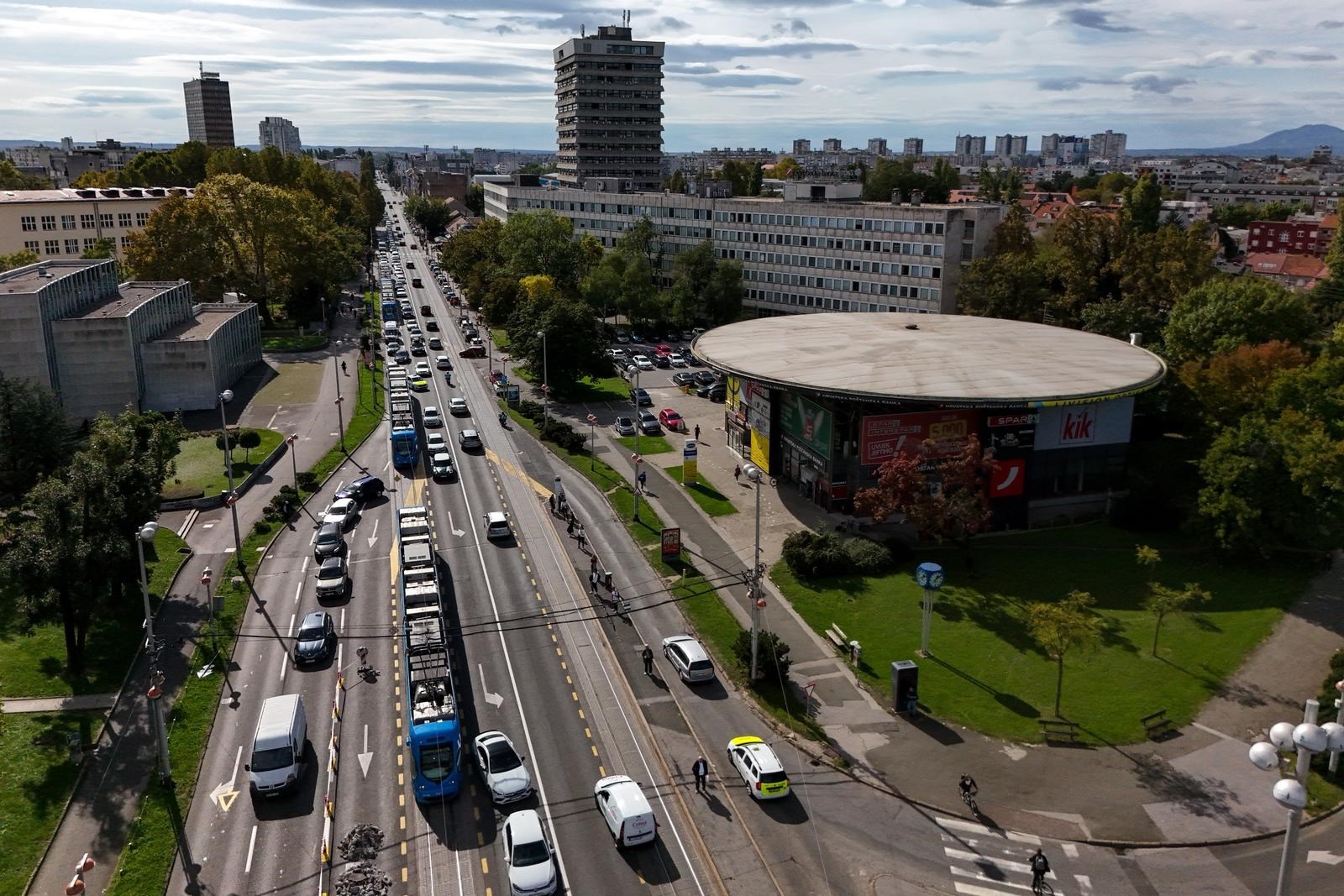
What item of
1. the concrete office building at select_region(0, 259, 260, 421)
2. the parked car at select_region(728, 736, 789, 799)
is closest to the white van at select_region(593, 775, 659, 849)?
the parked car at select_region(728, 736, 789, 799)

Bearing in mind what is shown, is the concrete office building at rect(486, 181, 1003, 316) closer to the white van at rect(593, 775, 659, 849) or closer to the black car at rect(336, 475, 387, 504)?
the black car at rect(336, 475, 387, 504)

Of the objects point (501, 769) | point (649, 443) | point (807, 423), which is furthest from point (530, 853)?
point (649, 443)

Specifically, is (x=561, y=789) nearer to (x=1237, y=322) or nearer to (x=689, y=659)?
(x=689, y=659)

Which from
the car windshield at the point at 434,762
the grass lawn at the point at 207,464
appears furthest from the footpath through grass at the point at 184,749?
the grass lawn at the point at 207,464

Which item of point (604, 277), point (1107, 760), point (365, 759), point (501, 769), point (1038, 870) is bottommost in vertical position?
point (1107, 760)

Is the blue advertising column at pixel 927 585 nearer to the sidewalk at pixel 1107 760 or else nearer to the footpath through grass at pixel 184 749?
the sidewalk at pixel 1107 760

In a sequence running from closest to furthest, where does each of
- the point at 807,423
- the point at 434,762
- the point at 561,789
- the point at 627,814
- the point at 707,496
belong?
the point at 627,814 → the point at 434,762 → the point at 561,789 → the point at 807,423 → the point at 707,496

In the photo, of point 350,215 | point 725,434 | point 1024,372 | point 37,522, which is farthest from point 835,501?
point 350,215
